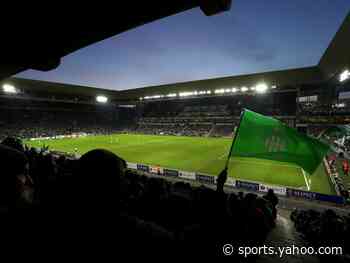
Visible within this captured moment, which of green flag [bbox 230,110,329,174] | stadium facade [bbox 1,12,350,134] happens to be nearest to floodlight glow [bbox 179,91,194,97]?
stadium facade [bbox 1,12,350,134]

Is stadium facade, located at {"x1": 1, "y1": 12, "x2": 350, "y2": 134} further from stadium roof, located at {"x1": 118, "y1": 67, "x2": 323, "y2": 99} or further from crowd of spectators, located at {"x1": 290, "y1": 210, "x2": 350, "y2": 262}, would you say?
crowd of spectators, located at {"x1": 290, "y1": 210, "x2": 350, "y2": 262}

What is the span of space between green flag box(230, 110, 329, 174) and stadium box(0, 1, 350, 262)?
0.78 ft

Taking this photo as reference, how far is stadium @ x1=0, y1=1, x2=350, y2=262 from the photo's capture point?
95.2 inches

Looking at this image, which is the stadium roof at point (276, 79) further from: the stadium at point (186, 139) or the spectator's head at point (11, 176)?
the spectator's head at point (11, 176)

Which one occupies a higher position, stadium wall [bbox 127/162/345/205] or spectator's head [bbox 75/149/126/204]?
spectator's head [bbox 75/149/126/204]

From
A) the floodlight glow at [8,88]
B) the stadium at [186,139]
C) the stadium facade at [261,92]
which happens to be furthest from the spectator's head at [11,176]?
the floodlight glow at [8,88]

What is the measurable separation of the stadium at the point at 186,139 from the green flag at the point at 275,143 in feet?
0.78

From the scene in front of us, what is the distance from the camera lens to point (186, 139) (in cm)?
4659

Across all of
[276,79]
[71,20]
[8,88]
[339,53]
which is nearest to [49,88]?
[8,88]

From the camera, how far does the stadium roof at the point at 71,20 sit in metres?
2.39

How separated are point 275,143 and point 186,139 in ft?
135

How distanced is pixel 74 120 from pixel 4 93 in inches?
781

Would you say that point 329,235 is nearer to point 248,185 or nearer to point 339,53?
point 248,185

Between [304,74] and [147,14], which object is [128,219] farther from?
[304,74]
